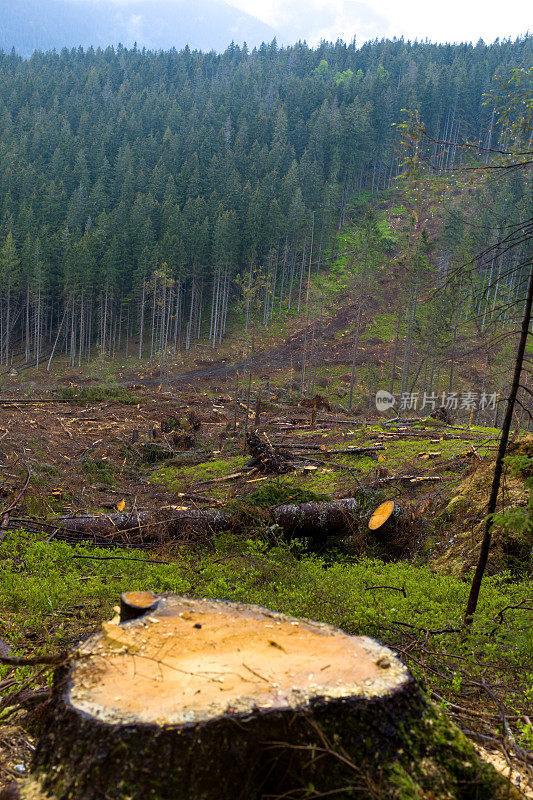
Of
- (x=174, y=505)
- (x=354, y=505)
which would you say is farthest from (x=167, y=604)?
(x=174, y=505)

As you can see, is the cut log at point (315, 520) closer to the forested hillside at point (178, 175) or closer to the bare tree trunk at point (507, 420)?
the bare tree trunk at point (507, 420)

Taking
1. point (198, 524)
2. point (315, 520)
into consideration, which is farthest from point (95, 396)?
point (315, 520)

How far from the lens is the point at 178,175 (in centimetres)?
7975

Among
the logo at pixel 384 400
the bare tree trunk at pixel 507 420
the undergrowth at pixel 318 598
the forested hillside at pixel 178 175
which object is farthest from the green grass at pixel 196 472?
the logo at pixel 384 400

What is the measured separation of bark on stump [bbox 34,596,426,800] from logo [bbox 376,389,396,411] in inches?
1573

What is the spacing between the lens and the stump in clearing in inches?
103

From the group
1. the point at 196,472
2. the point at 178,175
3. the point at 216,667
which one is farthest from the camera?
the point at 178,175

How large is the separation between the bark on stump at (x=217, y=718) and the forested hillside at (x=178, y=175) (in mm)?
36792

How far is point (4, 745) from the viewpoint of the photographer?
3.53m

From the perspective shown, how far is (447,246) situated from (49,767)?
2774 inches

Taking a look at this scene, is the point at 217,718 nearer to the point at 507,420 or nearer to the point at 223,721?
the point at 223,721

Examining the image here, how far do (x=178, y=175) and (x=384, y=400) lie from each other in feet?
177

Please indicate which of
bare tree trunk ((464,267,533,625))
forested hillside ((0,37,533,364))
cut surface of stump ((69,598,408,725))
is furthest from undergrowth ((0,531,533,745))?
forested hillside ((0,37,533,364))

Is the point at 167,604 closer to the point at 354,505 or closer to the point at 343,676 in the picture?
the point at 343,676
